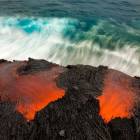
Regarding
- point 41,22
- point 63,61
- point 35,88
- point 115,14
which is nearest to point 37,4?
point 41,22

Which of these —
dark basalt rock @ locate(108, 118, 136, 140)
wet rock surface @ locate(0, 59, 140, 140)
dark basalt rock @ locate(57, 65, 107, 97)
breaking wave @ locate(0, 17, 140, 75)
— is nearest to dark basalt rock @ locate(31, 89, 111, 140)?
wet rock surface @ locate(0, 59, 140, 140)

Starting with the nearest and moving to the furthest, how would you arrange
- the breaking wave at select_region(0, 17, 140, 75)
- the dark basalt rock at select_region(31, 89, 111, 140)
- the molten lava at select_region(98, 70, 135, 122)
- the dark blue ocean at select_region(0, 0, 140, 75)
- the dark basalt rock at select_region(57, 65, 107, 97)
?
the dark basalt rock at select_region(31, 89, 111, 140) < the molten lava at select_region(98, 70, 135, 122) < the dark basalt rock at select_region(57, 65, 107, 97) < the breaking wave at select_region(0, 17, 140, 75) < the dark blue ocean at select_region(0, 0, 140, 75)

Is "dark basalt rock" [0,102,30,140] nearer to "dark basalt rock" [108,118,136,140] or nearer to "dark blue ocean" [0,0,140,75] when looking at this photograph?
"dark basalt rock" [108,118,136,140]

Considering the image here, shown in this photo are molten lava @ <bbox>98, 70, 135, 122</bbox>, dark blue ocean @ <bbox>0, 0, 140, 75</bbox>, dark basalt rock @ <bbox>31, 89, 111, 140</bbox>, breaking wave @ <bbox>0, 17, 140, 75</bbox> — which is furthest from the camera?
dark blue ocean @ <bbox>0, 0, 140, 75</bbox>

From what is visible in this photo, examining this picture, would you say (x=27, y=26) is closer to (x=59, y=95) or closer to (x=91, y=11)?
(x=91, y=11)

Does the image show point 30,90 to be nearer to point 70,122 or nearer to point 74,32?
point 70,122

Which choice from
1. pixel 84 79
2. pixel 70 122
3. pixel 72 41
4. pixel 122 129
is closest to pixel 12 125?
pixel 70 122

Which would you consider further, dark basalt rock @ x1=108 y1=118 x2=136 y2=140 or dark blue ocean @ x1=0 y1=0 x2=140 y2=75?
dark blue ocean @ x1=0 y1=0 x2=140 y2=75

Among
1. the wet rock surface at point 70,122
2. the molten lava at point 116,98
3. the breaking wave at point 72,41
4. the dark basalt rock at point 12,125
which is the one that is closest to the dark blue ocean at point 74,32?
the breaking wave at point 72,41

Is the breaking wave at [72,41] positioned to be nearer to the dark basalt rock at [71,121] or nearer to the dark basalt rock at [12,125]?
the dark basalt rock at [71,121]

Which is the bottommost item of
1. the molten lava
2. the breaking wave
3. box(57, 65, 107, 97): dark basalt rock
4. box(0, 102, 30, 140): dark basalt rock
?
the breaking wave
